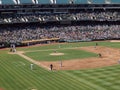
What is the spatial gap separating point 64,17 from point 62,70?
54263mm

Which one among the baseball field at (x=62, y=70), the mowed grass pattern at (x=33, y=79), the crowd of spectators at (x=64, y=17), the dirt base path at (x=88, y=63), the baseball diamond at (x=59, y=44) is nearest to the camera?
the mowed grass pattern at (x=33, y=79)

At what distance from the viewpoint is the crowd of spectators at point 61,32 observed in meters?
93.8

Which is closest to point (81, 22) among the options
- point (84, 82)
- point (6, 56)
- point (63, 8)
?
point (63, 8)

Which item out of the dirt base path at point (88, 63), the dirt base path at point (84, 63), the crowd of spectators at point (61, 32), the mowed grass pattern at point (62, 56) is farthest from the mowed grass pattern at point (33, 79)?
the crowd of spectators at point (61, 32)

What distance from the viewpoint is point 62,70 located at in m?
52.6

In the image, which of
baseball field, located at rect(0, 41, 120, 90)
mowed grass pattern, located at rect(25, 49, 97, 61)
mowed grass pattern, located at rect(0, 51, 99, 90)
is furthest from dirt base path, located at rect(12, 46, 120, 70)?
mowed grass pattern, located at rect(0, 51, 99, 90)

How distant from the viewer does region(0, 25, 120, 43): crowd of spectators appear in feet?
308

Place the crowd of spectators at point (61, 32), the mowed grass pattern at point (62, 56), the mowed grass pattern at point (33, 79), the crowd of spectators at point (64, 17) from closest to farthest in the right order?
the mowed grass pattern at point (33, 79)
the mowed grass pattern at point (62, 56)
the crowd of spectators at point (61, 32)
the crowd of spectators at point (64, 17)

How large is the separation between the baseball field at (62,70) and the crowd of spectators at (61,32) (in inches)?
777

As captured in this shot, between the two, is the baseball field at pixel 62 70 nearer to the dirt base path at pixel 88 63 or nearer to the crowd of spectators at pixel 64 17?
the dirt base path at pixel 88 63

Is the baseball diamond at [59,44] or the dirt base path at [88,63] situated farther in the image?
the dirt base path at [88,63]

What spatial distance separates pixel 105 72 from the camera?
49.6m

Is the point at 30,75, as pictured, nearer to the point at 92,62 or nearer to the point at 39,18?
the point at 92,62

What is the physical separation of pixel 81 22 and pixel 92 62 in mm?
50050
